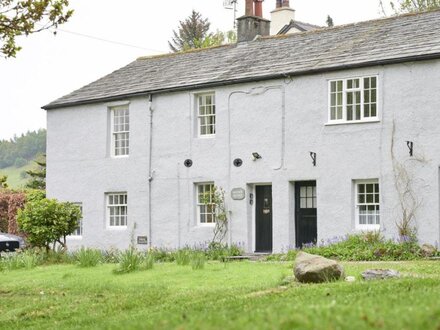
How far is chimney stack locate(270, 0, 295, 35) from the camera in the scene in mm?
46344

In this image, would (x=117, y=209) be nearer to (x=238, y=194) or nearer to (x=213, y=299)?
(x=238, y=194)

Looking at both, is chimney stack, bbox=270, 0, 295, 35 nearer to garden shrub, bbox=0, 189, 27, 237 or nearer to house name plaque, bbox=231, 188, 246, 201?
garden shrub, bbox=0, 189, 27, 237

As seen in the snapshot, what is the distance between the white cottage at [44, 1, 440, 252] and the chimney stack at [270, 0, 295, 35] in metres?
12.7

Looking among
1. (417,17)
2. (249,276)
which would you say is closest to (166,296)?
(249,276)

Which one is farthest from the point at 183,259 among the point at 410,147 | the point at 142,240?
the point at 142,240

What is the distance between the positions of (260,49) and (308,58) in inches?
140

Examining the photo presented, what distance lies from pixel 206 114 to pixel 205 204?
302cm

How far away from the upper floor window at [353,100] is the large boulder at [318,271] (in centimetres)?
1003

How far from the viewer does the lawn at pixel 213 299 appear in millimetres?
9672

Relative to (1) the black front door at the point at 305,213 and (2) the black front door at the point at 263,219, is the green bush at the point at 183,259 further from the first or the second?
(2) the black front door at the point at 263,219

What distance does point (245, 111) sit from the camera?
28.6 metres

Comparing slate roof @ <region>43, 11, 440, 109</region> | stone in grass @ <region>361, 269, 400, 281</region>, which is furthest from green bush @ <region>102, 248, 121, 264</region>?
stone in grass @ <region>361, 269, 400, 281</region>

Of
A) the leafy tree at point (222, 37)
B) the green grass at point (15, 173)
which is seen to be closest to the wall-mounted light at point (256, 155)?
the leafy tree at point (222, 37)

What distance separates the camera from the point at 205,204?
1155 inches
